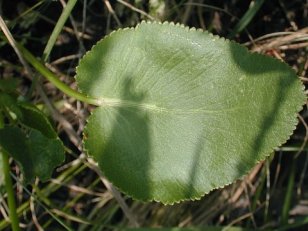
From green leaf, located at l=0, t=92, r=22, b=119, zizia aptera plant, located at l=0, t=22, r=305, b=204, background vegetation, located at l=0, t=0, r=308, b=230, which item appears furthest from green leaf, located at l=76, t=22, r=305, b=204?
background vegetation, located at l=0, t=0, r=308, b=230

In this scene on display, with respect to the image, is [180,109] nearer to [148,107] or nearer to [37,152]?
[148,107]

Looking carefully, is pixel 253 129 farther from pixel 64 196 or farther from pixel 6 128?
pixel 64 196

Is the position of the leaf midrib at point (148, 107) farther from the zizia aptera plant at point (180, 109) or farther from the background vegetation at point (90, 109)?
the background vegetation at point (90, 109)

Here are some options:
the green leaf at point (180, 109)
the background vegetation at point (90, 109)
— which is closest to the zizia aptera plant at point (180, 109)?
the green leaf at point (180, 109)

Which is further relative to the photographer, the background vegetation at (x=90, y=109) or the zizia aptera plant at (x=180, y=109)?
the background vegetation at (x=90, y=109)

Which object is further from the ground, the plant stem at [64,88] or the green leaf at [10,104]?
the plant stem at [64,88]

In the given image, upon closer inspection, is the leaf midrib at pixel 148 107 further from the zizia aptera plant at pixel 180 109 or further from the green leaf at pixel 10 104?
the green leaf at pixel 10 104

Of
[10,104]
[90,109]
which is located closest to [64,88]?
[10,104]

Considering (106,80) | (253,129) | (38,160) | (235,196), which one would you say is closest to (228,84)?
(253,129)
